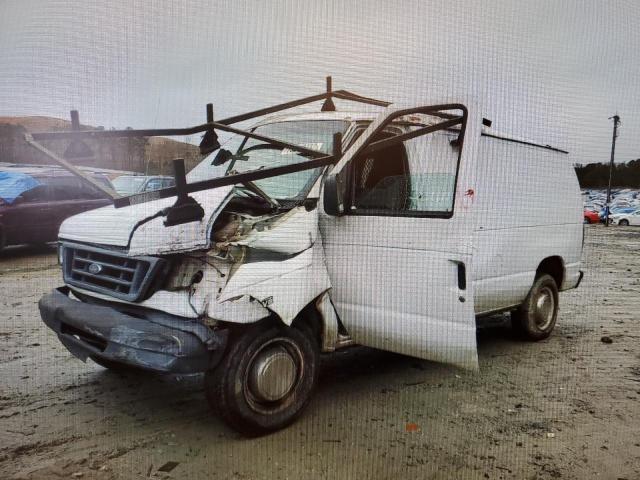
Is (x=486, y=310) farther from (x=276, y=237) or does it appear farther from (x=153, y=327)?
(x=153, y=327)

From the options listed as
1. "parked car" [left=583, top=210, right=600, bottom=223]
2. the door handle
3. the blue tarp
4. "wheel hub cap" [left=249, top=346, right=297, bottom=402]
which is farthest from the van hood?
"parked car" [left=583, top=210, right=600, bottom=223]

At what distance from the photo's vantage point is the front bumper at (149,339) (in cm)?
280

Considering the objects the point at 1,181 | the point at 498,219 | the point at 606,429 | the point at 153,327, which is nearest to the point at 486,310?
the point at 498,219

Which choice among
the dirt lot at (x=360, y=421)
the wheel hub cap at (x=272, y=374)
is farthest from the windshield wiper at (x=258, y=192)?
the dirt lot at (x=360, y=421)

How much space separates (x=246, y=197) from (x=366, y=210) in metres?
0.83

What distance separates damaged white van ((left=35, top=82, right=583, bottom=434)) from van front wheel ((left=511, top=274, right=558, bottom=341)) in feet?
6.98

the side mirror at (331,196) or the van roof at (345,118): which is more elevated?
the van roof at (345,118)

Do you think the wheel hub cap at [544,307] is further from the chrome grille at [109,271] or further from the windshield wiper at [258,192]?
the chrome grille at [109,271]

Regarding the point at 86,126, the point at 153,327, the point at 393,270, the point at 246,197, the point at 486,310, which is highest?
the point at 86,126

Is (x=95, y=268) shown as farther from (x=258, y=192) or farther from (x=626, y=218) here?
(x=626, y=218)

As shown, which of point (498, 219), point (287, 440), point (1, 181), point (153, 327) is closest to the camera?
point (153, 327)

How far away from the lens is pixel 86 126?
404 centimetres

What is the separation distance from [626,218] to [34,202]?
33167 millimetres

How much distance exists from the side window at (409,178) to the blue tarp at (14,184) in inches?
338
